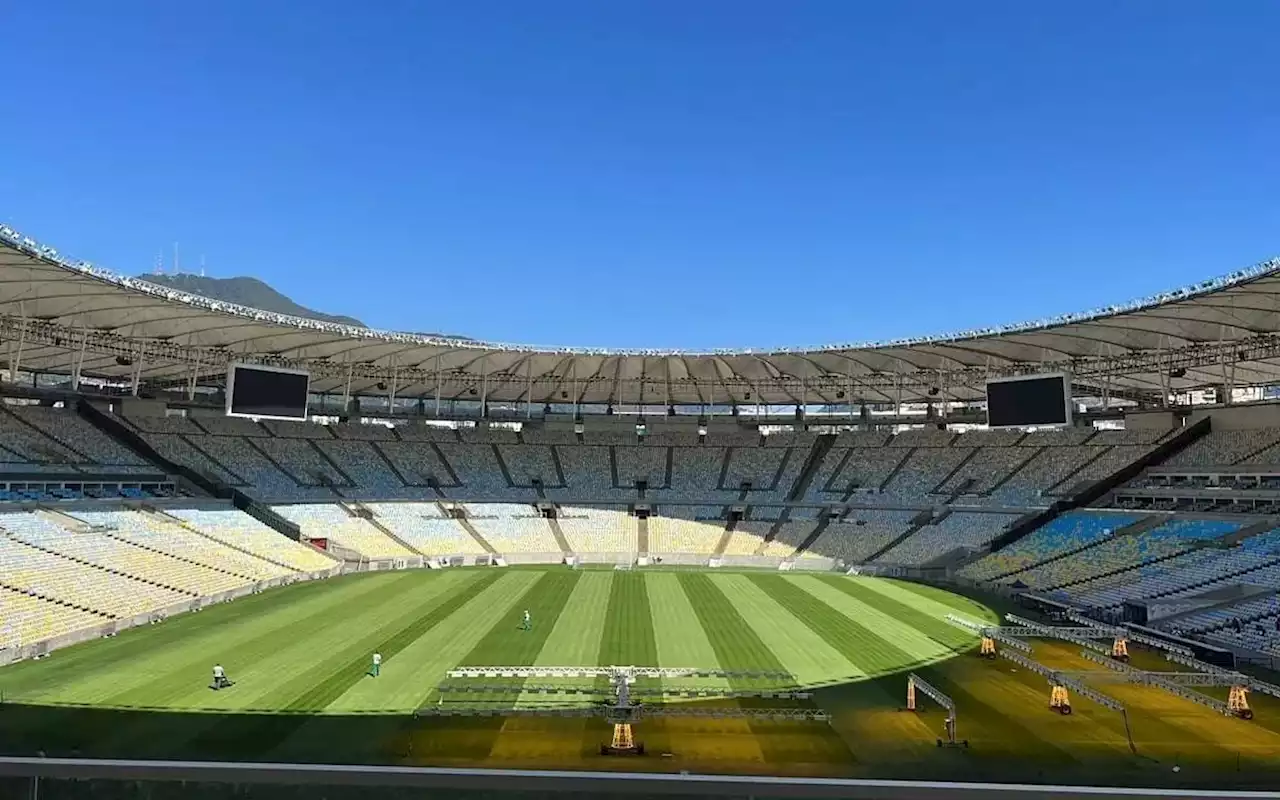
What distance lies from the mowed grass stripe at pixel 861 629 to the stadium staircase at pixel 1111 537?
9271mm

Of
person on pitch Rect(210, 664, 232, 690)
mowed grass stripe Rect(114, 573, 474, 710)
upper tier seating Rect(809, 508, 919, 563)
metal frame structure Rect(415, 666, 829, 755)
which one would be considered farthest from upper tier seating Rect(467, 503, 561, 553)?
person on pitch Rect(210, 664, 232, 690)

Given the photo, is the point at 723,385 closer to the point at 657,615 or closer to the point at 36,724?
the point at 657,615

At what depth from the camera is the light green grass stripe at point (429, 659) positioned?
19391 mm

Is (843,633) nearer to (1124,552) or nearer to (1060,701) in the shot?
(1060,701)

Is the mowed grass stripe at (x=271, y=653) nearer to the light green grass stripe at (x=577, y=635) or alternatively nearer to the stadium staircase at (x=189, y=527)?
the light green grass stripe at (x=577, y=635)

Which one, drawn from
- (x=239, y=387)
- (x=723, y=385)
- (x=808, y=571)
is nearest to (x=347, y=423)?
(x=239, y=387)

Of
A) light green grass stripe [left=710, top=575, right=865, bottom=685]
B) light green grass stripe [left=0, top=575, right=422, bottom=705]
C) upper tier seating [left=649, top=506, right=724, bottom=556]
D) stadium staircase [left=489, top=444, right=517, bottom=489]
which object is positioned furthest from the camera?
stadium staircase [left=489, top=444, right=517, bottom=489]

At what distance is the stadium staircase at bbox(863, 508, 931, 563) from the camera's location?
4691cm

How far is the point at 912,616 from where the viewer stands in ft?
103

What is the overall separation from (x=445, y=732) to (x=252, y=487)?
116 feet

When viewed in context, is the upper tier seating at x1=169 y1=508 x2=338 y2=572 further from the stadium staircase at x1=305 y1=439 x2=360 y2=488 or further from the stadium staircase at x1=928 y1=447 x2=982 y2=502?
the stadium staircase at x1=928 y1=447 x2=982 y2=502

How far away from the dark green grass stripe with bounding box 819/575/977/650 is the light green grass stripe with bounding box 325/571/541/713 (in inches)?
579

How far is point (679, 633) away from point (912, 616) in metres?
9.98

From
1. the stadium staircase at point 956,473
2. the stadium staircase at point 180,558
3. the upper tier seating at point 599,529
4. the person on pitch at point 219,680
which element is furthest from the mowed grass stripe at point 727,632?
the stadium staircase at point 180,558
